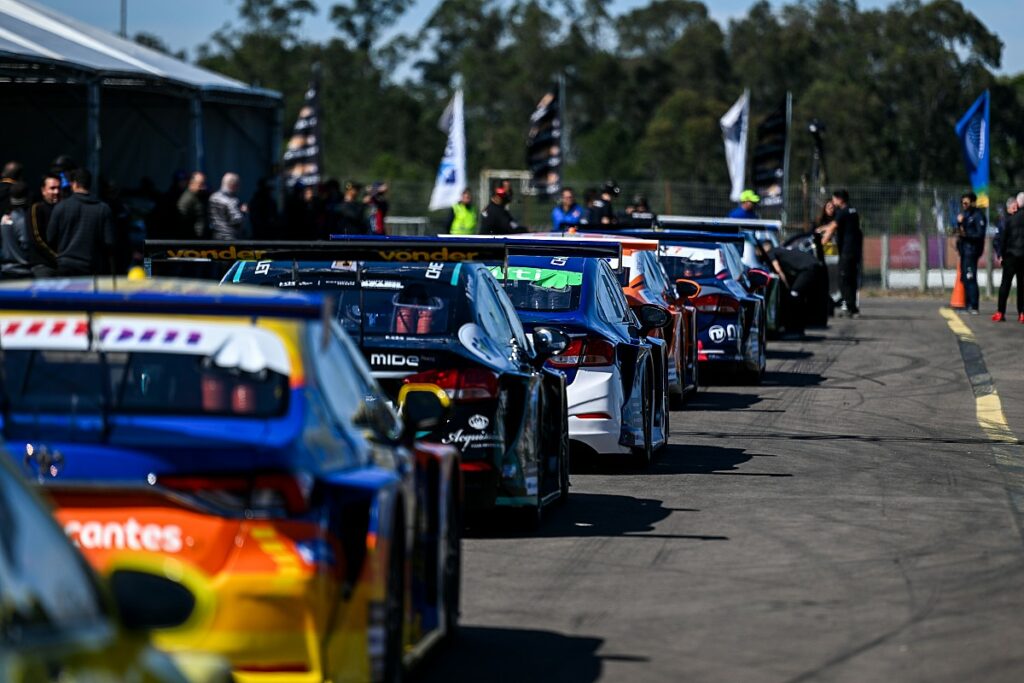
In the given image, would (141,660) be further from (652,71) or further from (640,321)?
(652,71)

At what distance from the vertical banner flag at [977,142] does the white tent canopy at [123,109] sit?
1367cm

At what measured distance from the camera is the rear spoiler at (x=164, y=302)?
235 inches

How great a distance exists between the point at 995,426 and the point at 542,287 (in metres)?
4.87

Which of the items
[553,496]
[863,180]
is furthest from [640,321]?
[863,180]

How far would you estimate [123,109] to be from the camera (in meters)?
32.4

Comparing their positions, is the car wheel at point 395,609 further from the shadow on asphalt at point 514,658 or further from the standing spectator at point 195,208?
the standing spectator at point 195,208

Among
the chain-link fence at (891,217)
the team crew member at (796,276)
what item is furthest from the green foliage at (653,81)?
the team crew member at (796,276)

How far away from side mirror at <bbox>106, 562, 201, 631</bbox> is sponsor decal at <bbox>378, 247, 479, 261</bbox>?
5.44m

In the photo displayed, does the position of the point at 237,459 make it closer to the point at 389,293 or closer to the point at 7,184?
the point at 389,293

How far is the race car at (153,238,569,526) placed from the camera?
371 inches

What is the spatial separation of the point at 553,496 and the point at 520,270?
305 cm

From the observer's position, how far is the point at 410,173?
295 feet

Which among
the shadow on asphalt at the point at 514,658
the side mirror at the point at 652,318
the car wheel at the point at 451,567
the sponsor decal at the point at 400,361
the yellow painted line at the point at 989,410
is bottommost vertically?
the yellow painted line at the point at 989,410

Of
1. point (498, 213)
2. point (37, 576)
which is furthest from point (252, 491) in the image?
point (498, 213)
